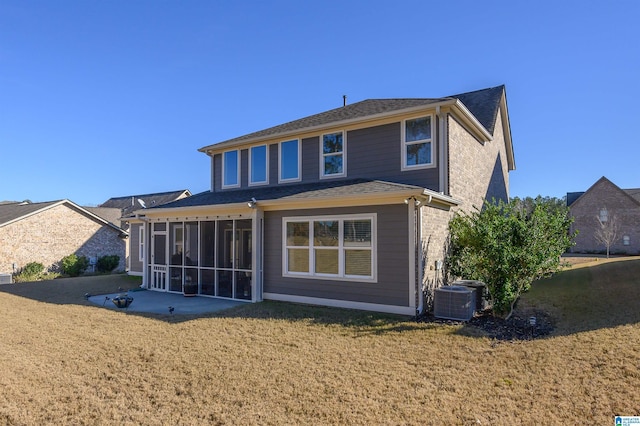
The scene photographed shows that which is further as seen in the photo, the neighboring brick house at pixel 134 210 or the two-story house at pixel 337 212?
the neighboring brick house at pixel 134 210

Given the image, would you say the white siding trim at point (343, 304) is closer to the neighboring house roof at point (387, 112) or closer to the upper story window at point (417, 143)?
the upper story window at point (417, 143)

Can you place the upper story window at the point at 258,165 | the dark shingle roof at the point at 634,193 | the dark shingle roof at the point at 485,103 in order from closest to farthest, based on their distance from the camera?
the upper story window at the point at 258,165, the dark shingle roof at the point at 485,103, the dark shingle roof at the point at 634,193

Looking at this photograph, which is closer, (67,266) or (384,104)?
(384,104)

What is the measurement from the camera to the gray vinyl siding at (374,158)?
33.7 feet

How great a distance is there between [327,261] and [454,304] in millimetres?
3450

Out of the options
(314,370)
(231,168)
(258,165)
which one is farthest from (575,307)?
(231,168)

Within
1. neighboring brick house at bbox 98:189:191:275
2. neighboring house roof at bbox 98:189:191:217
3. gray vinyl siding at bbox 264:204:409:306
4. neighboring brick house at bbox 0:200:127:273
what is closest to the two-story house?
gray vinyl siding at bbox 264:204:409:306

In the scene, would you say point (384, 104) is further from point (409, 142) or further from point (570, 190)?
point (570, 190)

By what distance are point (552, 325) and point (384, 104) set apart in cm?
808

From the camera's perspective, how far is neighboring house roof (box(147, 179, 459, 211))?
870 centimetres

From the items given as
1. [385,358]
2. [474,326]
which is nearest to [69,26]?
[385,358]

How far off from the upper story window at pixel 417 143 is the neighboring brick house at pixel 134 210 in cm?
1035

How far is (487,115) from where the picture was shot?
1433 cm

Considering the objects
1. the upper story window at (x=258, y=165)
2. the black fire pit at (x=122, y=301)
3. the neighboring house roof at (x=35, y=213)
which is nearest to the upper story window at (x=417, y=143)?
the upper story window at (x=258, y=165)
